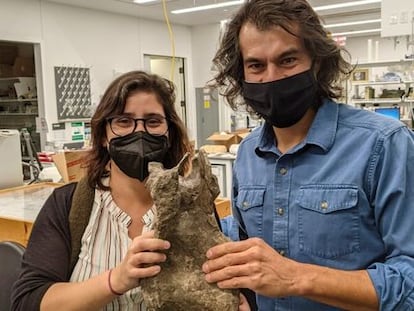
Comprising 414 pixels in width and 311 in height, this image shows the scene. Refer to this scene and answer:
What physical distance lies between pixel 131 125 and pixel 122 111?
0.05 meters

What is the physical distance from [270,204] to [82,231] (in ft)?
1.65

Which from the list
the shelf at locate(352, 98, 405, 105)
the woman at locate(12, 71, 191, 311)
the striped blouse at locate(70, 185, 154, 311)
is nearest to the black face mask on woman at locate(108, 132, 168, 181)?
the woman at locate(12, 71, 191, 311)

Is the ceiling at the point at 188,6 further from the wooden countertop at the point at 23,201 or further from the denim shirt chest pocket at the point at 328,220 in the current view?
the denim shirt chest pocket at the point at 328,220

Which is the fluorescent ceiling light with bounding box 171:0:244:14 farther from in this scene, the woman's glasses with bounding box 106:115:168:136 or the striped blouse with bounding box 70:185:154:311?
the striped blouse with bounding box 70:185:154:311

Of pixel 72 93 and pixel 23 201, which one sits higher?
pixel 72 93

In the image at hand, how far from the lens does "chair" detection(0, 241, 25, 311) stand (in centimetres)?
149

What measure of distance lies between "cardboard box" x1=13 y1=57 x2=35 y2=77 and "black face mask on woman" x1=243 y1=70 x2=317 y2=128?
6695 mm

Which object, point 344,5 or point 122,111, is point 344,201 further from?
point 344,5

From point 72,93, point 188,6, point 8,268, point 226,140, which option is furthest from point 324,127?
point 188,6

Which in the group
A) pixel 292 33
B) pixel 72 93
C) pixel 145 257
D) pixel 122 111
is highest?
pixel 72 93

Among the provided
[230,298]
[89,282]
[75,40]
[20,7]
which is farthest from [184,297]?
[75,40]

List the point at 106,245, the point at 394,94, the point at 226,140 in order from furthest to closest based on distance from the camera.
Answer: the point at 394,94, the point at 226,140, the point at 106,245

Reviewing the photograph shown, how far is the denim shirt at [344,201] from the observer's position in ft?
3.08

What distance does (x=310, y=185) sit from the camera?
1068mm
